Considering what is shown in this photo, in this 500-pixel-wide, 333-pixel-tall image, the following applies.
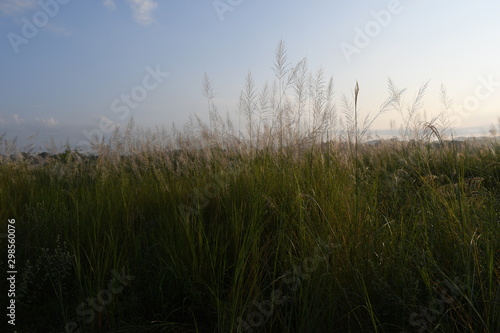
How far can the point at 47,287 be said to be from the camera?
8.61 ft

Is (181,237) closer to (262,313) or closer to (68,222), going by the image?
(262,313)

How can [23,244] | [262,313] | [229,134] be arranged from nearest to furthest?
[262,313] → [23,244] → [229,134]

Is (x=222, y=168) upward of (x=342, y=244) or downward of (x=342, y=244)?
upward

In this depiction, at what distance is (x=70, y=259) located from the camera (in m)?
2.64

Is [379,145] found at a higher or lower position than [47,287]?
higher

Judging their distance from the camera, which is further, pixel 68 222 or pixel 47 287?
pixel 68 222

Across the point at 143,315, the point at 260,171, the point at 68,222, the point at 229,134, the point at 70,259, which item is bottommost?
the point at 143,315

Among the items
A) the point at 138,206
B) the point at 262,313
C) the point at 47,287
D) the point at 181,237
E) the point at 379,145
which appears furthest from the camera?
the point at 379,145

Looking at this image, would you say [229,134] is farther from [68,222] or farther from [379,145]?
[379,145]

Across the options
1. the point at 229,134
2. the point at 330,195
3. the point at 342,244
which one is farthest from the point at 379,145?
the point at 342,244

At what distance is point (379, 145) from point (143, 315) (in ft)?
17.2

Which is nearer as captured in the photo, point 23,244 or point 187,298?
point 187,298

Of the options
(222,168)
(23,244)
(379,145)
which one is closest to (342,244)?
(222,168)

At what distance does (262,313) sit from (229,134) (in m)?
2.51
